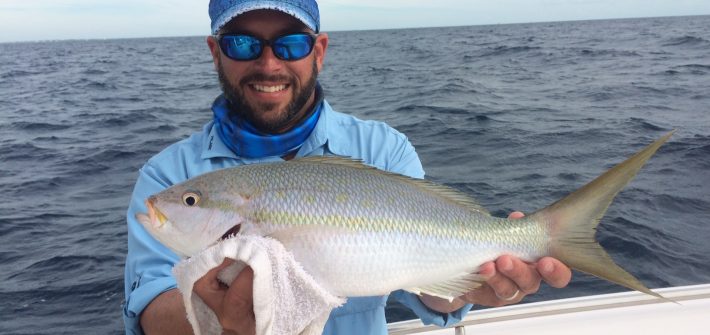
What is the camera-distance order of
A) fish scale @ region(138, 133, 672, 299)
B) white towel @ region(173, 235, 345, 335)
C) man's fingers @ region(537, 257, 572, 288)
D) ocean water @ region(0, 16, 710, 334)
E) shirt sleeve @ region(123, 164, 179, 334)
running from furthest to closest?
ocean water @ region(0, 16, 710, 334), shirt sleeve @ region(123, 164, 179, 334), man's fingers @ region(537, 257, 572, 288), fish scale @ region(138, 133, 672, 299), white towel @ region(173, 235, 345, 335)

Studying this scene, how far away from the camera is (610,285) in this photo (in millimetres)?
5609

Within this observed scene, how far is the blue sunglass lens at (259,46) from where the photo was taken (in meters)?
2.75

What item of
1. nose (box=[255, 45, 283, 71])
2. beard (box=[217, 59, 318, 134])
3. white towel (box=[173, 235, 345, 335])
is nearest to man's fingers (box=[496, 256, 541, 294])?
white towel (box=[173, 235, 345, 335])

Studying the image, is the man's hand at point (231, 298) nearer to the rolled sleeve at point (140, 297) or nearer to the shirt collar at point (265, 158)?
the rolled sleeve at point (140, 297)

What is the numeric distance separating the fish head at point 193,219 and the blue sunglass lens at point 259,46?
948mm

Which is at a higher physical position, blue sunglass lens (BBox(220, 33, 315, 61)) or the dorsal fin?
blue sunglass lens (BBox(220, 33, 315, 61))

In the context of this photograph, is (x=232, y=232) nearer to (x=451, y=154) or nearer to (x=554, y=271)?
(x=554, y=271)

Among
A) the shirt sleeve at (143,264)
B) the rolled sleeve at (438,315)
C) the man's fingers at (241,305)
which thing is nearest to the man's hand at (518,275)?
the rolled sleeve at (438,315)

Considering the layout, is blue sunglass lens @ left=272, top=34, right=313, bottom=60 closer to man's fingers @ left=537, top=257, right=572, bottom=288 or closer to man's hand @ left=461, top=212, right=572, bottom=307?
man's hand @ left=461, top=212, right=572, bottom=307

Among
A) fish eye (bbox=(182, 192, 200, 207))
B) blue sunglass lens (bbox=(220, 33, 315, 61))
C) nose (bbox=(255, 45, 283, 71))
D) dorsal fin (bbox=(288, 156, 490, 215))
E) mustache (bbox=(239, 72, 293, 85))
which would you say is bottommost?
fish eye (bbox=(182, 192, 200, 207))

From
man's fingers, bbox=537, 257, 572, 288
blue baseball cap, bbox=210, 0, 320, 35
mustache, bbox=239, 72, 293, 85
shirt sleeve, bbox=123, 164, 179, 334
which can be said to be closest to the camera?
man's fingers, bbox=537, 257, 572, 288

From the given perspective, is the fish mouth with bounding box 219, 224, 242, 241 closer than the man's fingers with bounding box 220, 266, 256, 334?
No

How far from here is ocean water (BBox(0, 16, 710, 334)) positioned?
6055mm

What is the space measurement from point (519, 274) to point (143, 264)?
1734mm
